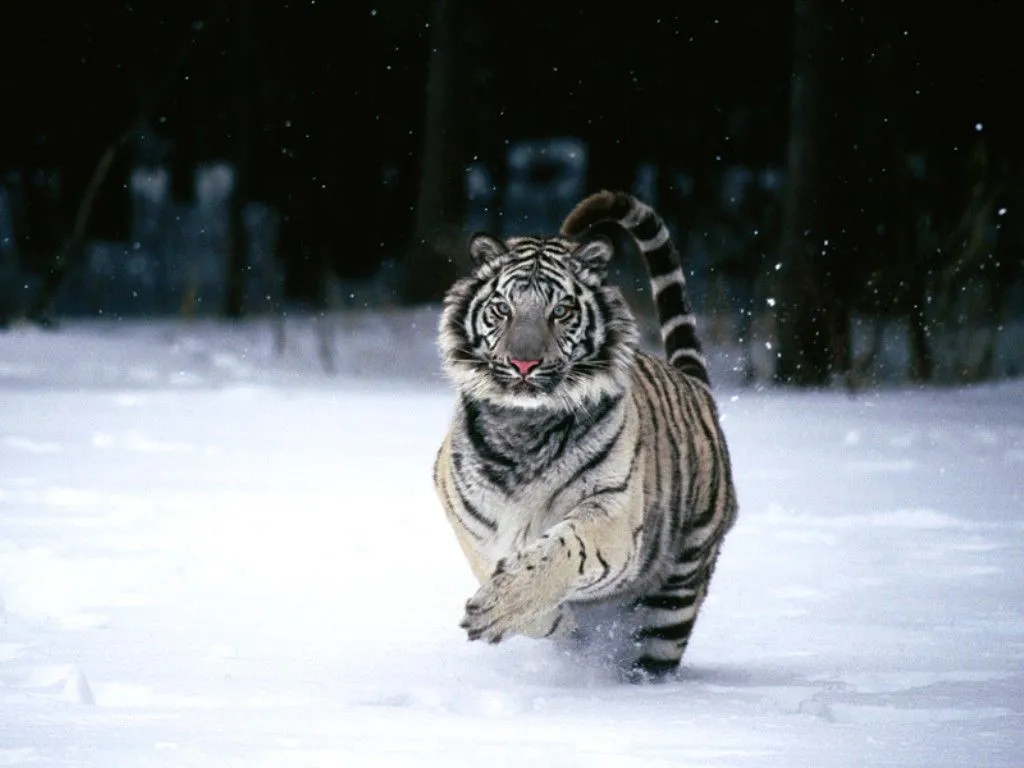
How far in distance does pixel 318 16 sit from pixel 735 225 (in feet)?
17.9

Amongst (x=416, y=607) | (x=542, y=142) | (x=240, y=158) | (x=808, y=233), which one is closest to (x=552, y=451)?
(x=416, y=607)

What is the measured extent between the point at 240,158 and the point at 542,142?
22.3ft

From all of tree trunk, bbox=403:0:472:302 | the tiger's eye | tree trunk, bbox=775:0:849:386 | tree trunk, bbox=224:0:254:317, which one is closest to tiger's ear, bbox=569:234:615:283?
the tiger's eye

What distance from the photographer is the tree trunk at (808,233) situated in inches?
523

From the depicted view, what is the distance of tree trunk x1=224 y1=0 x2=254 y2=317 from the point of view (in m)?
19.2

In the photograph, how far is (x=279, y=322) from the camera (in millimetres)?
15617

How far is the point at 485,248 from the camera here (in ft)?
14.7

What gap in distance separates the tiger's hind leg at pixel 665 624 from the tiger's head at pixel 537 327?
0.67m

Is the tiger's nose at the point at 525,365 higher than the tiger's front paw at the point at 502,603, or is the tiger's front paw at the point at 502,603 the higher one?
the tiger's nose at the point at 525,365

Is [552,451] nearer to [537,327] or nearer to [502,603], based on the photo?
[537,327]

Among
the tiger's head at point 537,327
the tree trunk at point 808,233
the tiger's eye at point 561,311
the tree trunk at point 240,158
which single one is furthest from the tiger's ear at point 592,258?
the tree trunk at point 240,158

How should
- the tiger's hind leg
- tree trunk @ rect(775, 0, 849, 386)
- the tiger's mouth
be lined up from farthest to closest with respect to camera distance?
1. tree trunk @ rect(775, 0, 849, 386)
2. the tiger's hind leg
3. the tiger's mouth

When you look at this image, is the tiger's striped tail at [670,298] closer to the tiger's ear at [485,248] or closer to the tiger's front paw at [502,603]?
the tiger's ear at [485,248]

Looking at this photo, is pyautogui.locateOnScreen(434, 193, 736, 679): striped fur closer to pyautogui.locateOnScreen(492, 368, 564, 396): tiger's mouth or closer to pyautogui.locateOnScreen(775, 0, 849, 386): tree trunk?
pyautogui.locateOnScreen(492, 368, 564, 396): tiger's mouth
